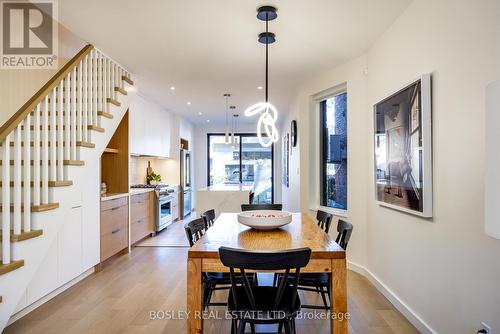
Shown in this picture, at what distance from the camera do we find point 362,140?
3.71 meters

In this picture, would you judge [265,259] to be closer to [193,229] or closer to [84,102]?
[193,229]

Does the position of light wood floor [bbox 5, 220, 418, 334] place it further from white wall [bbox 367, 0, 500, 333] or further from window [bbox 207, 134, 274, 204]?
window [bbox 207, 134, 274, 204]

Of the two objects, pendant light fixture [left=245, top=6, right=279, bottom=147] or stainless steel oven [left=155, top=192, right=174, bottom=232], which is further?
stainless steel oven [left=155, top=192, right=174, bottom=232]

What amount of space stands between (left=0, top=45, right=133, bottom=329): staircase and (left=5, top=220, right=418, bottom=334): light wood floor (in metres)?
0.57

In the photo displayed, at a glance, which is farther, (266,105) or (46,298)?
(46,298)

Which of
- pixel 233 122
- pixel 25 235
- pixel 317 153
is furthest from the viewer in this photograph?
pixel 233 122

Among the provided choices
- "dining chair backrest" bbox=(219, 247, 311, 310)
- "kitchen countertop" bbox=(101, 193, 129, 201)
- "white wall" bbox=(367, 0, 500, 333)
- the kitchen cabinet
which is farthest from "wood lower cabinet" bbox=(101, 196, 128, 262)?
"white wall" bbox=(367, 0, 500, 333)

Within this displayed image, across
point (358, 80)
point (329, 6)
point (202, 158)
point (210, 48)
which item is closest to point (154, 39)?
point (210, 48)

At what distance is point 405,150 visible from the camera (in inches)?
102

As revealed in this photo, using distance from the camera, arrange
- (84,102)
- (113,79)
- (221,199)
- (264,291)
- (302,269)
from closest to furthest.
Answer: (302,269) < (264,291) < (84,102) < (113,79) < (221,199)

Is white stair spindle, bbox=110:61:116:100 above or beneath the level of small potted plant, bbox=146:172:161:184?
above

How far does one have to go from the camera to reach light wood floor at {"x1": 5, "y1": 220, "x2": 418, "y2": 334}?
Answer: 2.46 metres

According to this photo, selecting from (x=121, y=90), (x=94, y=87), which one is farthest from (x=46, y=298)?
(x=121, y=90)

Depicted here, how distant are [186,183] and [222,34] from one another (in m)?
5.31
